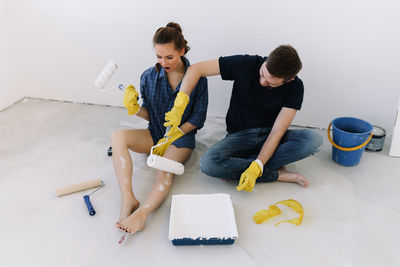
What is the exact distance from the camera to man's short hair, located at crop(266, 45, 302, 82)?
1375mm

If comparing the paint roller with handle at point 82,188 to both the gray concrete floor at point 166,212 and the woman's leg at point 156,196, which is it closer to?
the gray concrete floor at point 166,212

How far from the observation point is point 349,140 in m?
1.73

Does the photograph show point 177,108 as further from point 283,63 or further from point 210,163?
point 283,63

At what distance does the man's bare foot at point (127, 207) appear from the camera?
139cm

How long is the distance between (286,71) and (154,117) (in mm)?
688

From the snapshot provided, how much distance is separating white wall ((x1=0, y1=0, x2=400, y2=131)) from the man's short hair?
0.60 metres

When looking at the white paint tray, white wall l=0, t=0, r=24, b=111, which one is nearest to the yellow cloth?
the white paint tray

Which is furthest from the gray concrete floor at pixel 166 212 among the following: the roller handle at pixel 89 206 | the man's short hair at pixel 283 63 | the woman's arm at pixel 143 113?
the man's short hair at pixel 283 63

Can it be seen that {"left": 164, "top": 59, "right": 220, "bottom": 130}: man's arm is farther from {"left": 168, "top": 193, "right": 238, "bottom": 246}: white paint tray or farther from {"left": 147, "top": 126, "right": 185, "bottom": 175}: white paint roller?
{"left": 168, "top": 193, "right": 238, "bottom": 246}: white paint tray

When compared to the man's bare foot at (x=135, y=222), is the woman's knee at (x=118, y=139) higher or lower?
higher

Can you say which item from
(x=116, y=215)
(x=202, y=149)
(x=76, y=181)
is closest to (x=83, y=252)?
(x=116, y=215)

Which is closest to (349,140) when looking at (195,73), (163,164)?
(195,73)

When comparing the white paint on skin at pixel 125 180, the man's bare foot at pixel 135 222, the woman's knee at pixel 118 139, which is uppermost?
the woman's knee at pixel 118 139
